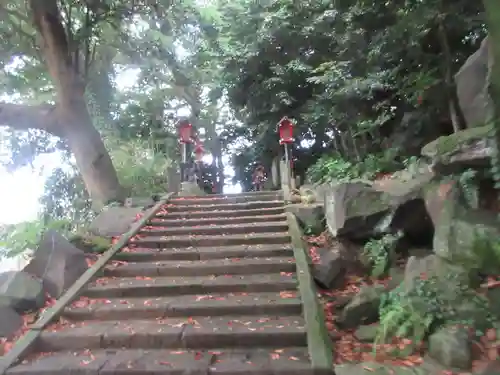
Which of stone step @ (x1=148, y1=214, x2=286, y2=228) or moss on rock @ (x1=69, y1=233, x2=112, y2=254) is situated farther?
stone step @ (x1=148, y1=214, x2=286, y2=228)

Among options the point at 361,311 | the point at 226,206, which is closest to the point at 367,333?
the point at 361,311

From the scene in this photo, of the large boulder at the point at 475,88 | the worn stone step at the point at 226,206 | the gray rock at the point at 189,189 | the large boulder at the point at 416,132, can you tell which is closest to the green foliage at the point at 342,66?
the large boulder at the point at 416,132

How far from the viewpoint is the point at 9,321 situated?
5.00 meters

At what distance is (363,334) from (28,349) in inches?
142

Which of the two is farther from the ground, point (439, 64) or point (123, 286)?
point (439, 64)

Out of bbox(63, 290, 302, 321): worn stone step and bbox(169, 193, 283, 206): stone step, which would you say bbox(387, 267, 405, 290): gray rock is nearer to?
bbox(63, 290, 302, 321): worn stone step

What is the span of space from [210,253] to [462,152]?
12.6 feet

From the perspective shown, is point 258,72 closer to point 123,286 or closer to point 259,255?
point 259,255

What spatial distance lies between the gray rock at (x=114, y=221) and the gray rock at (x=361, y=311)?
16.1 ft

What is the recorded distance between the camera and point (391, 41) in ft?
26.0

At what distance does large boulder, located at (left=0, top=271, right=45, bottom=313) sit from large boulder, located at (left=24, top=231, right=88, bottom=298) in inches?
7.2

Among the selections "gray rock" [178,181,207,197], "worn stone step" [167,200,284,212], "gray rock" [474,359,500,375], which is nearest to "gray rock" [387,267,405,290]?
"gray rock" [474,359,500,375]

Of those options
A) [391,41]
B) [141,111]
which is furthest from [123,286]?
[141,111]

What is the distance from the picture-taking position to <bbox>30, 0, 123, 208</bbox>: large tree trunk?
9906 mm
